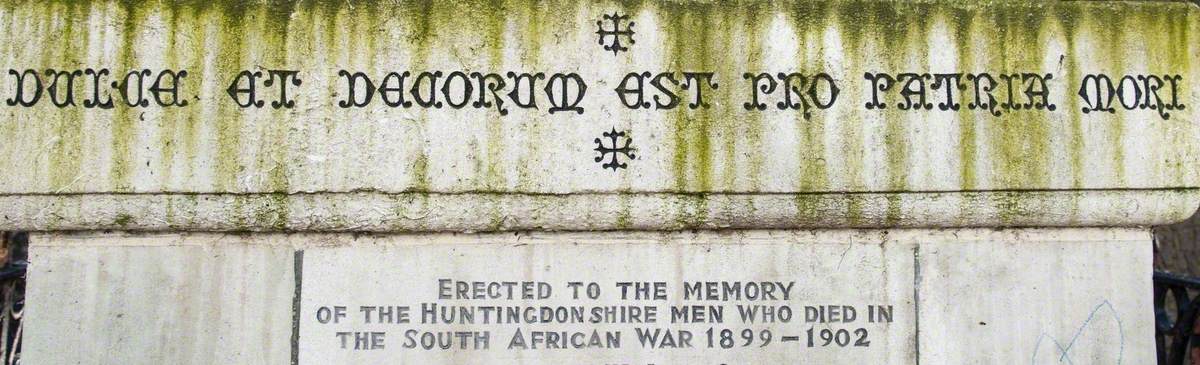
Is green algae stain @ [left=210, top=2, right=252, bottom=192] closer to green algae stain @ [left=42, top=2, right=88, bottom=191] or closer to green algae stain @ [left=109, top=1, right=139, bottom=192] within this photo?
green algae stain @ [left=109, top=1, right=139, bottom=192]

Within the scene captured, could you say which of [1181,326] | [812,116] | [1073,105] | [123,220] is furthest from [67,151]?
[1181,326]

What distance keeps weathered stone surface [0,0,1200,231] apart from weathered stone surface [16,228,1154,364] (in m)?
0.09

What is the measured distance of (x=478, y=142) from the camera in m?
3.22

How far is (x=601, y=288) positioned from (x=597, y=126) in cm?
55

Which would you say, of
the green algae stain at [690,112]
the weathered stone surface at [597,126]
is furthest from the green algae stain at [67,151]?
A: the green algae stain at [690,112]

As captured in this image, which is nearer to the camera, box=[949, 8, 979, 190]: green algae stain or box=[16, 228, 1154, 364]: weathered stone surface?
box=[16, 228, 1154, 364]: weathered stone surface

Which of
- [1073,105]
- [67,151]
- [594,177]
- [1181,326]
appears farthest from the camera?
[1181,326]

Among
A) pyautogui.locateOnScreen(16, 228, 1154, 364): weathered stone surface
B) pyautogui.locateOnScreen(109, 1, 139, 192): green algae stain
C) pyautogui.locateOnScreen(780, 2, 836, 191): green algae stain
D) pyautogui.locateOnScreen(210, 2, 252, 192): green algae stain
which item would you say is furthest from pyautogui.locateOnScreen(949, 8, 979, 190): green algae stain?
pyautogui.locateOnScreen(109, 1, 139, 192): green algae stain

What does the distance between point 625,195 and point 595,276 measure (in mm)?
296

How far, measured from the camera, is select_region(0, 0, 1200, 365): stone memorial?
10.4 feet

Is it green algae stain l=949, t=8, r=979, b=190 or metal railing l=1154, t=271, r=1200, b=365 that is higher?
green algae stain l=949, t=8, r=979, b=190

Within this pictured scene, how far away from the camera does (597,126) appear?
3262mm

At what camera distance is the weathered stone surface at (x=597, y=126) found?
3.16 meters

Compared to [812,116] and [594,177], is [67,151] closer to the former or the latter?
[594,177]
